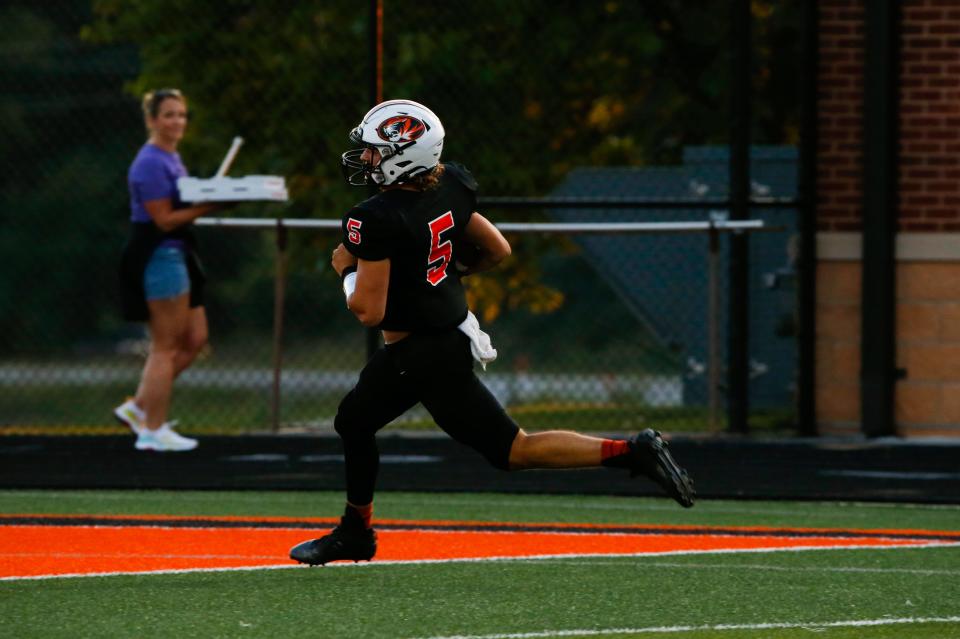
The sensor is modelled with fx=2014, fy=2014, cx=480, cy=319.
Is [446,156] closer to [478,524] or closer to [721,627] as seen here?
[478,524]

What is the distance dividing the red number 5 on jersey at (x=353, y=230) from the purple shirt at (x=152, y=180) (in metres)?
4.65

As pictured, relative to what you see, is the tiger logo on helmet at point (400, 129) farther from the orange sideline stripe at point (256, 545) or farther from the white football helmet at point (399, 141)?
the orange sideline stripe at point (256, 545)

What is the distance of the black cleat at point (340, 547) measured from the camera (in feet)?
24.7

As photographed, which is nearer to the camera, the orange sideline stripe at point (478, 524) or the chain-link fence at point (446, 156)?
the orange sideline stripe at point (478, 524)

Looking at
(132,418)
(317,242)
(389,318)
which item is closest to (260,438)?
(132,418)

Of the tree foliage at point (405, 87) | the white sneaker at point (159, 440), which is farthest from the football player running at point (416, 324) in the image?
the tree foliage at point (405, 87)

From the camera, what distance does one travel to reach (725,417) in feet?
44.8

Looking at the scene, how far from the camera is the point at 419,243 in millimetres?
7211

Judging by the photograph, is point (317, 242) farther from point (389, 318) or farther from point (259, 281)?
point (389, 318)

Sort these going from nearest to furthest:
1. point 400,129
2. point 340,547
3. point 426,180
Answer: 1. point 400,129
2. point 426,180
3. point 340,547

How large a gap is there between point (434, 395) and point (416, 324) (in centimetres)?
27

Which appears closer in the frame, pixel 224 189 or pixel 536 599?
pixel 536 599

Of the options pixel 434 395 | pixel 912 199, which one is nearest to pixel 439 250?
pixel 434 395

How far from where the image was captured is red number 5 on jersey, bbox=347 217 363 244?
279 inches
